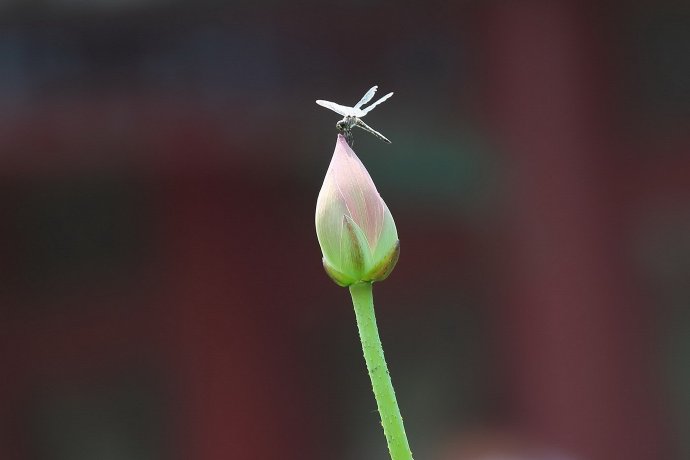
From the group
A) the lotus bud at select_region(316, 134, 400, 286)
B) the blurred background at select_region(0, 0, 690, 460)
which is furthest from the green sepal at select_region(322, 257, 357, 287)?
the blurred background at select_region(0, 0, 690, 460)

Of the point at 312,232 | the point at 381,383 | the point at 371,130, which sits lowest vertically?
the point at 381,383

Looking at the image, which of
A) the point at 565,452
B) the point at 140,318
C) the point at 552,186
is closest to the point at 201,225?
the point at 140,318

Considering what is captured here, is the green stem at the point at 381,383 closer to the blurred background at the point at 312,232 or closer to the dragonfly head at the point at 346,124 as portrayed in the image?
the dragonfly head at the point at 346,124

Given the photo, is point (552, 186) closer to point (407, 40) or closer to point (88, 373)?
point (407, 40)

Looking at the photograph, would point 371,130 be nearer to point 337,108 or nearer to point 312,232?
point 337,108

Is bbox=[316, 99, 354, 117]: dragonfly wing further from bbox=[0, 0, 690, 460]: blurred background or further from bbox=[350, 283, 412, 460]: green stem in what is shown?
bbox=[0, 0, 690, 460]: blurred background

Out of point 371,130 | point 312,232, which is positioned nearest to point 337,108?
point 371,130

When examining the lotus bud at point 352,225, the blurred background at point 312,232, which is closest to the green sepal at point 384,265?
the lotus bud at point 352,225

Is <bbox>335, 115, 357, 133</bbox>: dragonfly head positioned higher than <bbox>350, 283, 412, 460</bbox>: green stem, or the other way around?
<bbox>335, 115, 357, 133</bbox>: dragonfly head
